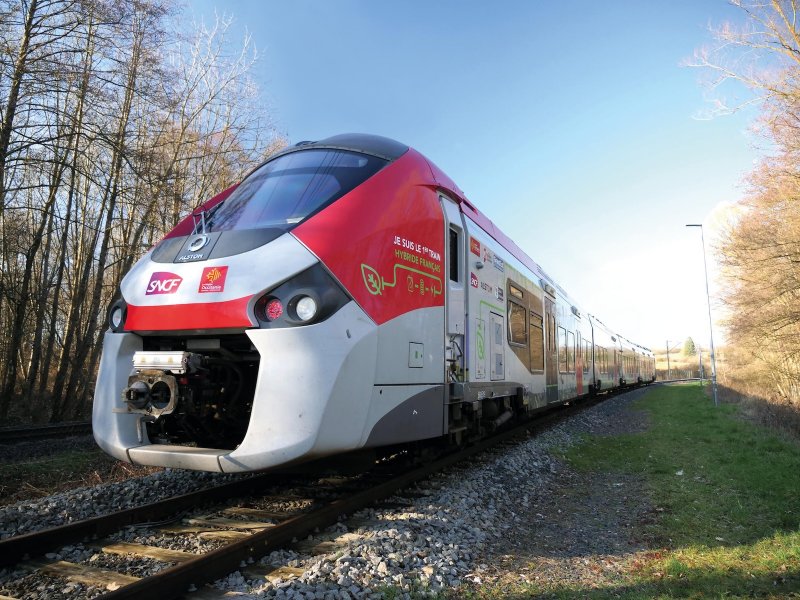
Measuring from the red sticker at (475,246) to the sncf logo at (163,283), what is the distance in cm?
332

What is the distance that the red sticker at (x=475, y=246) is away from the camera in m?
6.40

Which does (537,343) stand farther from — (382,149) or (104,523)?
(104,523)

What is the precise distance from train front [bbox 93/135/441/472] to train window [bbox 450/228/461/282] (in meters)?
1.14

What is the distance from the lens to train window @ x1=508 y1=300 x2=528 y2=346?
8.05 m

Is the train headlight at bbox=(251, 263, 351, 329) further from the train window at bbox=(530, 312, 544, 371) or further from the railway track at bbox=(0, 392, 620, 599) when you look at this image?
the train window at bbox=(530, 312, 544, 371)

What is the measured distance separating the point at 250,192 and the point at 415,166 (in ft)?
5.35

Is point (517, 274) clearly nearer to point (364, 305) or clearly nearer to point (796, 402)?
point (364, 305)

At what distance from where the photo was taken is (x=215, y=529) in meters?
4.22

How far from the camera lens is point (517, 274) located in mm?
8898

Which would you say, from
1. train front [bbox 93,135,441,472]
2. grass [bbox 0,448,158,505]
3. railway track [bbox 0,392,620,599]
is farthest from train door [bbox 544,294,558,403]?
grass [bbox 0,448,158,505]

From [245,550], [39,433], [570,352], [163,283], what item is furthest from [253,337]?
[570,352]

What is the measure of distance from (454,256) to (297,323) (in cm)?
267

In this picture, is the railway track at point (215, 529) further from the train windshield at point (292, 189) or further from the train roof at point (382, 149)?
the train roof at point (382, 149)

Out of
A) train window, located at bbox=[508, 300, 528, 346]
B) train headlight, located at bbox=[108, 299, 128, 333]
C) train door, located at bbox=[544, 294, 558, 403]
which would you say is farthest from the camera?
train door, located at bbox=[544, 294, 558, 403]
